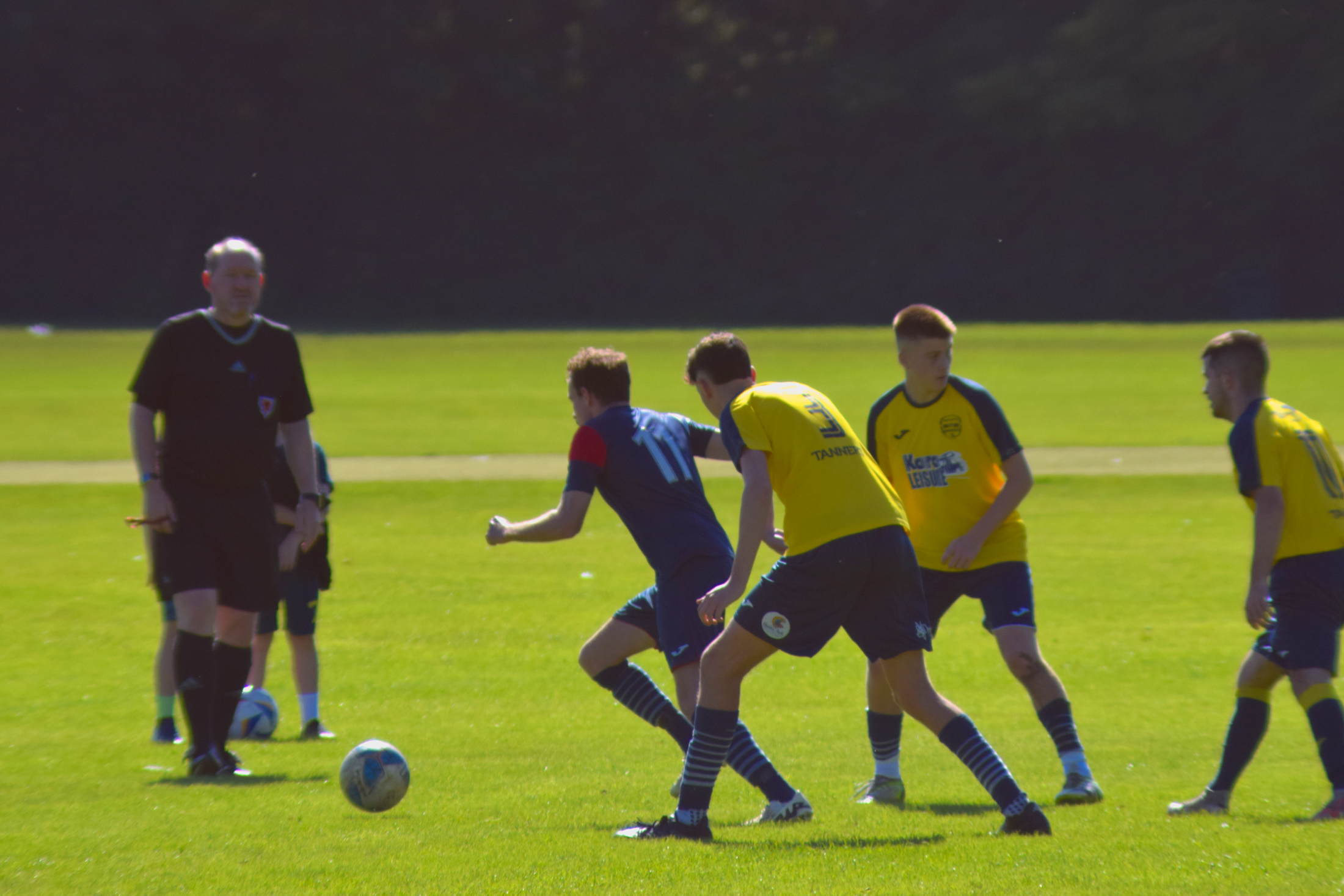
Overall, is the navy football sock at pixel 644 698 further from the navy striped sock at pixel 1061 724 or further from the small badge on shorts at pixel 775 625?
the navy striped sock at pixel 1061 724

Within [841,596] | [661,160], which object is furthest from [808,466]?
[661,160]

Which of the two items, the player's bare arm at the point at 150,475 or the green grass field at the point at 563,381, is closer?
the player's bare arm at the point at 150,475

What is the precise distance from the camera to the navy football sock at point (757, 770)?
5.11 meters

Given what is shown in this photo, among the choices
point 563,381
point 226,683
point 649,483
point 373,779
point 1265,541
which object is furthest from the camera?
point 563,381

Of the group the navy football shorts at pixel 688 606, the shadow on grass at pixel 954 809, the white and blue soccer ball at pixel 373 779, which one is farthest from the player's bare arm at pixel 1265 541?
the white and blue soccer ball at pixel 373 779

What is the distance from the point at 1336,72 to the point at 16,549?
4877cm

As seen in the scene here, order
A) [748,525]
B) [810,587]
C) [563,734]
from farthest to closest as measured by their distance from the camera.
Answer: [563,734], [810,587], [748,525]

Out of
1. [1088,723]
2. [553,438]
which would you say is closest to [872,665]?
[1088,723]

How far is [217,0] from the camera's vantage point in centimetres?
5659

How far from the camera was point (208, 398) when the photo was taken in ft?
19.5

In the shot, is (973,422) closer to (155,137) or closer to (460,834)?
(460,834)

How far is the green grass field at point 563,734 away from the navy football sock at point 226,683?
0.23 meters

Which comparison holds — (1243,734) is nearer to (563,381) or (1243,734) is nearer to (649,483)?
(649,483)

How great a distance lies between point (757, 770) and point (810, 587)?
0.73m
